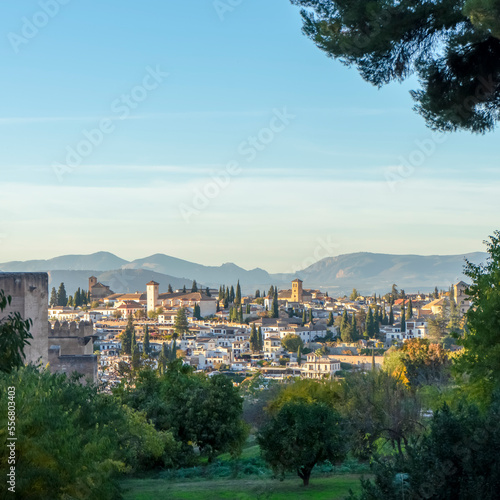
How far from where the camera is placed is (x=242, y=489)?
42.0 feet

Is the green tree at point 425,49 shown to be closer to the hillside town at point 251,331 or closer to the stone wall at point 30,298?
the stone wall at point 30,298

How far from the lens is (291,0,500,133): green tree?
27.4 ft

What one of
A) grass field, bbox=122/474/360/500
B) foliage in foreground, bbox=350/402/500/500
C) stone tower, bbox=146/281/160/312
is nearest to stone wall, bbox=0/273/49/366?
grass field, bbox=122/474/360/500

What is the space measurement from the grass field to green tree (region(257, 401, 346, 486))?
1.33ft

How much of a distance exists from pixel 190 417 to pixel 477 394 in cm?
833

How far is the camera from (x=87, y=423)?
8.62 m

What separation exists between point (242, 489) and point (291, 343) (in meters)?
86.1

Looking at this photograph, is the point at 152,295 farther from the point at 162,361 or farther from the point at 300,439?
the point at 300,439

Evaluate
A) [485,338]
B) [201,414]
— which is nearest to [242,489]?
[201,414]

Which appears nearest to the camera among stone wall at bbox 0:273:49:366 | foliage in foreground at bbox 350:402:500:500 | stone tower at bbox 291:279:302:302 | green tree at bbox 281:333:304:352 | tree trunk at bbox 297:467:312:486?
foliage in foreground at bbox 350:402:500:500

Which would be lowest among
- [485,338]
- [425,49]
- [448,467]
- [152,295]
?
[448,467]

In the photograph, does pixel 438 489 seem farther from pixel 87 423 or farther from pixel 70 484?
pixel 87 423

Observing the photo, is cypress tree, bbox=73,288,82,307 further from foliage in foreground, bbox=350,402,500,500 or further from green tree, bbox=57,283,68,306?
foliage in foreground, bbox=350,402,500,500

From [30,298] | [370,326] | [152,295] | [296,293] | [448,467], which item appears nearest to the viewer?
[448,467]
